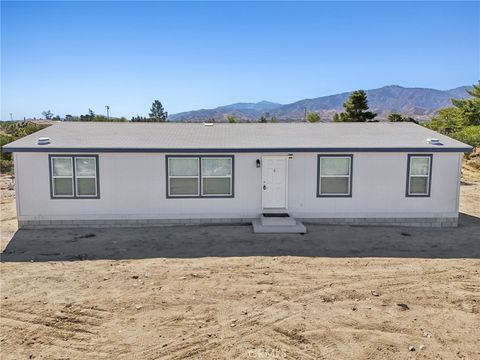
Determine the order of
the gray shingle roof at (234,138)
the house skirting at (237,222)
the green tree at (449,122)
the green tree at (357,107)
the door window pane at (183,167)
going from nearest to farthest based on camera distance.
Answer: the gray shingle roof at (234,138), the house skirting at (237,222), the door window pane at (183,167), the green tree at (357,107), the green tree at (449,122)

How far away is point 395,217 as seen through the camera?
45.2 ft

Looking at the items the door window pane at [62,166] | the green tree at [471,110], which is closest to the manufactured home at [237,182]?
the door window pane at [62,166]

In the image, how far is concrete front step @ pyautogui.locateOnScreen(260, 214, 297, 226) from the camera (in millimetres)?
12969

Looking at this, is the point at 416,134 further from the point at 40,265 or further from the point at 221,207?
the point at 40,265

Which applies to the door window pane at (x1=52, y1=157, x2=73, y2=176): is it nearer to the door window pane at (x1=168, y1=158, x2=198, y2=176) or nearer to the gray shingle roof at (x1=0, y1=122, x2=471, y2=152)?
the gray shingle roof at (x1=0, y1=122, x2=471, y2=152)

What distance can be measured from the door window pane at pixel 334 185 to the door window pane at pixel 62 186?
316 inches

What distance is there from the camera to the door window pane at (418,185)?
44.8 ft

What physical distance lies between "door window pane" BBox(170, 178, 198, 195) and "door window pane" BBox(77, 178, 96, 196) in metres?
2.47

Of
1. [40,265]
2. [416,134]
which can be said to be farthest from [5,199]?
[416,134]

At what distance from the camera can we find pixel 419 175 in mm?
13641

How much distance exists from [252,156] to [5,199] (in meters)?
11.2

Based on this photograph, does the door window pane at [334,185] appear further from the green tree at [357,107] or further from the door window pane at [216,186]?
the green tree at [357,107]

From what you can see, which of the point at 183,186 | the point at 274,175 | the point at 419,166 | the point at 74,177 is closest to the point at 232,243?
the point at 183,186

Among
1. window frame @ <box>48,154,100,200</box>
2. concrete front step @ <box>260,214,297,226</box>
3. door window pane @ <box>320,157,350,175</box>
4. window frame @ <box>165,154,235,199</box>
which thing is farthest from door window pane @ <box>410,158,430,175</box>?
window frame @ <box>48,154,100,200</box>
